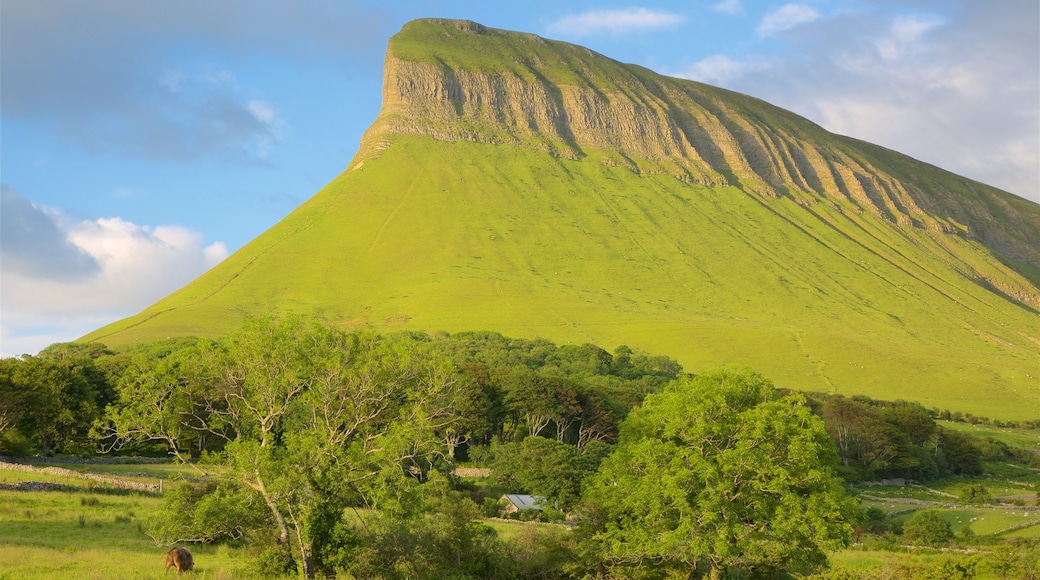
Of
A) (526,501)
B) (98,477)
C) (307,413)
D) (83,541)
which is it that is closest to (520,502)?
(526,501)

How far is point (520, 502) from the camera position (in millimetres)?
58750

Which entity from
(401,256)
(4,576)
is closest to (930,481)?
(4,576)

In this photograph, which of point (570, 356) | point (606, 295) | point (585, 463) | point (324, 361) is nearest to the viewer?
point (324, 361)

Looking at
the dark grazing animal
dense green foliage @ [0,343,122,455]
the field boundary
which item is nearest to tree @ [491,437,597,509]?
the field boundary

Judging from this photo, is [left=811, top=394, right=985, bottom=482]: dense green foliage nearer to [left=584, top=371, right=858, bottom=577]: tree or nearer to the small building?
the small building

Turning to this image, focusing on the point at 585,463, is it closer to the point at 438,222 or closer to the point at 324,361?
the point at 324,361

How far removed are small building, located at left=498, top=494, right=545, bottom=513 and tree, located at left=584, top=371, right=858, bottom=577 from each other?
1954 centimetres

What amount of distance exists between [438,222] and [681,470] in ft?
523

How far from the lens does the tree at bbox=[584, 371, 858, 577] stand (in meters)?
34.8

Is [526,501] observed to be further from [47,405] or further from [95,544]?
[95,544]

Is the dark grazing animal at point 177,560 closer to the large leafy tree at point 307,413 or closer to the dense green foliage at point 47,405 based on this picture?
the large leafy tree at point 307,413

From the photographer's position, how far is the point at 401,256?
181125 millimetres

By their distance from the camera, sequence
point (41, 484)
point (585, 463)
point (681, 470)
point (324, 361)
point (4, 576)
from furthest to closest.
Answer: point (585, 463), point (41, 484), point (681, 470), point (324, 361), point (4, 576)

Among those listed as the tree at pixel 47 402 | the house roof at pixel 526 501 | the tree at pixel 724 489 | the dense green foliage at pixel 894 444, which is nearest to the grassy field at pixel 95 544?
the tree at pixel 724 489
